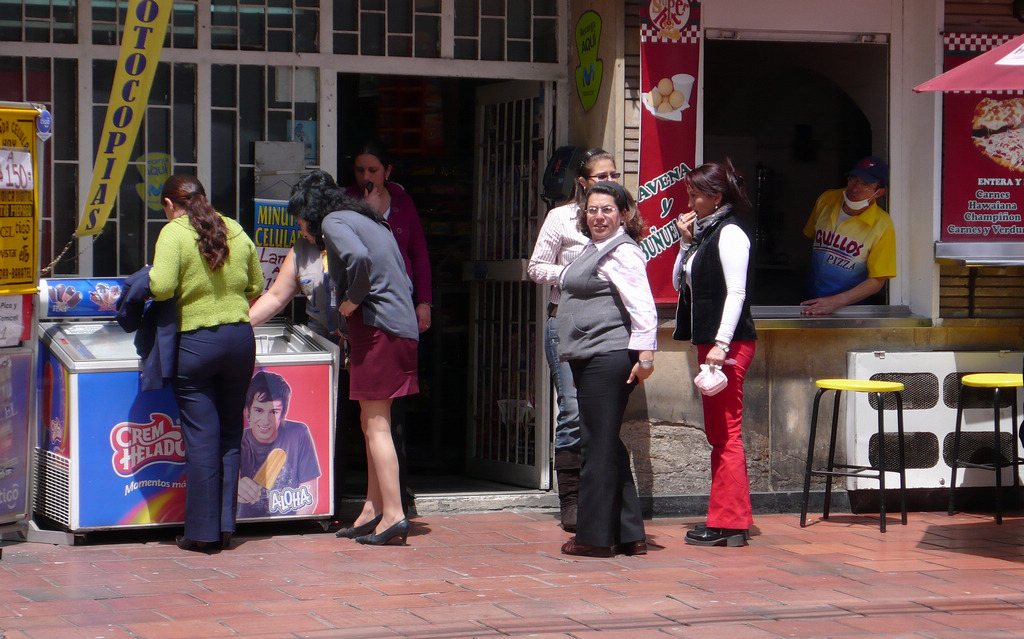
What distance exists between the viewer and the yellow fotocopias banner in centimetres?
605

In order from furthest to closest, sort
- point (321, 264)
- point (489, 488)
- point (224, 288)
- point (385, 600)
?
point (489, 488), point (321, 264), point (224, 288), point (385, 600)

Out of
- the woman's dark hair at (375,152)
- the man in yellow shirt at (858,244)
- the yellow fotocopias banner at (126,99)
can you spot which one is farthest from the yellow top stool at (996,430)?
the yellow fotocopias banner at (126,99)

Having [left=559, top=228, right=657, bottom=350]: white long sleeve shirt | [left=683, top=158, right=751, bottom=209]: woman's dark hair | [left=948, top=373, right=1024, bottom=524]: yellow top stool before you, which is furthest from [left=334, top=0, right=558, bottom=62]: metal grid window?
[left=948, top=373, right=1024, bottom=524]: yellow top stool

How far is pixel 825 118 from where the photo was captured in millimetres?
8711

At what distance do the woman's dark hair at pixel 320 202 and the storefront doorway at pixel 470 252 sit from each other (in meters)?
1.50

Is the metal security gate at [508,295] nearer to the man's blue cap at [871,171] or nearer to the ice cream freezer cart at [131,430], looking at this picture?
the ice cream freezer cart at [131,430]

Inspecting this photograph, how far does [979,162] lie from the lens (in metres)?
7.38

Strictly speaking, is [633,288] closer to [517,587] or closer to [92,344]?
[517,587]

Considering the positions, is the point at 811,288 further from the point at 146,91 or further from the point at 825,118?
the point at 146,91

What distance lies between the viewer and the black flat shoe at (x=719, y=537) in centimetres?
639

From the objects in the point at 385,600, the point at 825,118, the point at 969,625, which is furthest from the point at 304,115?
the point at 969,625

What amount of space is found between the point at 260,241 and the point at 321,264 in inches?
21.2

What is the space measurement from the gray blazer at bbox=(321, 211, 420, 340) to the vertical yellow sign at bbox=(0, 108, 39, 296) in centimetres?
135

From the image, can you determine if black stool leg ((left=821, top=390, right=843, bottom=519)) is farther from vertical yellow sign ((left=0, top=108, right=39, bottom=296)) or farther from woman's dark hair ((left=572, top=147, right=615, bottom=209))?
vertical yellow sign ((left=0, top=108, right=39, bottom=296))
